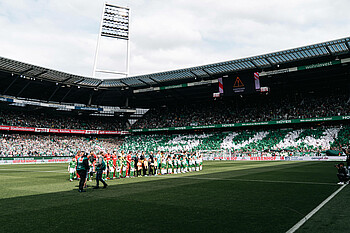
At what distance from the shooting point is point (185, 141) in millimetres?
59031

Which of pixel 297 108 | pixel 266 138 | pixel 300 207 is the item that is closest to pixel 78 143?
pixel 266 138

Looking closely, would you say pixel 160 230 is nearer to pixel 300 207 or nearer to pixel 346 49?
pixel 300 207

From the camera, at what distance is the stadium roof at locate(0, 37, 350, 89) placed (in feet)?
124

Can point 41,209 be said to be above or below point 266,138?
below

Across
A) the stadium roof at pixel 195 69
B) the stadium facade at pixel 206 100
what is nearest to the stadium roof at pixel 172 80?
the stadium roof at pixel 195 69

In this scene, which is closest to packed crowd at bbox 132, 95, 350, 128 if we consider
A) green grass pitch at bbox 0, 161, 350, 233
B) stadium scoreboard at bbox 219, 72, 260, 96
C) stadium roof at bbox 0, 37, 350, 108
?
stadium roof at bbox 0, 37, 350, 108

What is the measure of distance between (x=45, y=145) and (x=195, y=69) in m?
33.7

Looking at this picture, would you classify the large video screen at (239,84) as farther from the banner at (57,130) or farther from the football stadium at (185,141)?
the banner at (57,130)

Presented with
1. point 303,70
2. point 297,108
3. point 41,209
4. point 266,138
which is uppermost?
point 303,70

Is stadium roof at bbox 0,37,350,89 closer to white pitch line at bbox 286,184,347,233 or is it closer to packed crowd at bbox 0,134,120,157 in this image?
packed crowd at bbox 0,134,120,157

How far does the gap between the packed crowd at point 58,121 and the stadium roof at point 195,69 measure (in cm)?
1182

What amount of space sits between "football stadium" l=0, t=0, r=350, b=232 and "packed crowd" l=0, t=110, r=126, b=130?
11.4 inches

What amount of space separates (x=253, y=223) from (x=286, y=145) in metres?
43.9

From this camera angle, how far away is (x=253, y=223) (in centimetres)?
643
